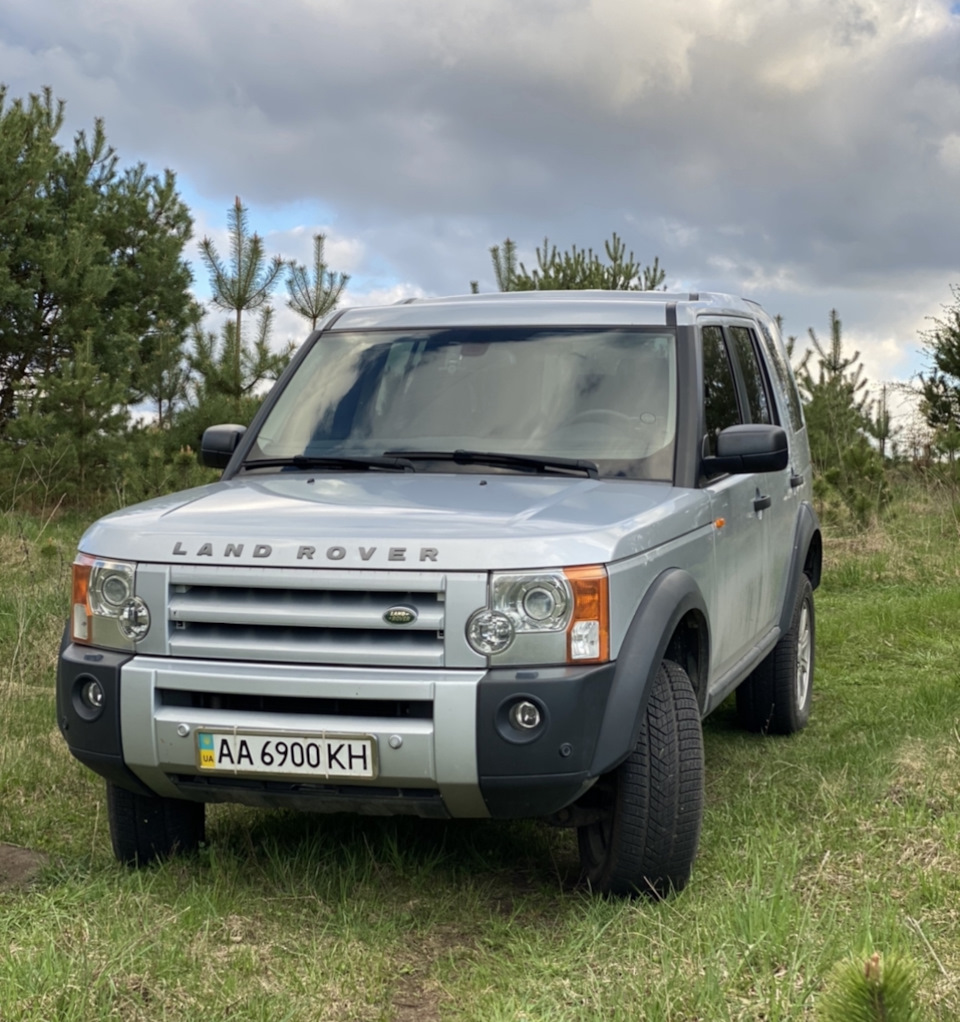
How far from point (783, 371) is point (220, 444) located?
315 centimetres

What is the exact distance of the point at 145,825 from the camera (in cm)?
425

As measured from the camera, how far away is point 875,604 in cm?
1030

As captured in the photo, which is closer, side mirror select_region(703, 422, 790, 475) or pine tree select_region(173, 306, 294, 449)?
side mirror select_region(703, 422, 790, 475)

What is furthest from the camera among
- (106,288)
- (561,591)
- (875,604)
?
(106,288)

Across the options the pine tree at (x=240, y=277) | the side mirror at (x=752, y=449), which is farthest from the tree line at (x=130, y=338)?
the side mirror at (x=752, y=449)

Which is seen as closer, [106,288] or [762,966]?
[762,966]

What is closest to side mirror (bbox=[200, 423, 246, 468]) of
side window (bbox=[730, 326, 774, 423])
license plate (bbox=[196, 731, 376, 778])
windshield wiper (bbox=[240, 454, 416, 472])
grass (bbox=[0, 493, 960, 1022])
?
windshield wiper (bbox=[240, 454, 416, 472])

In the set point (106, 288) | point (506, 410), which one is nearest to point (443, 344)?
point (506, 410)

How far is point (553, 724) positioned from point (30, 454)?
1559 cm

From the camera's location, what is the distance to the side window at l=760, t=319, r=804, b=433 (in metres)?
6.54

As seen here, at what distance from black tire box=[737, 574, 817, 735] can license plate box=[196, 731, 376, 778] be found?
320cm

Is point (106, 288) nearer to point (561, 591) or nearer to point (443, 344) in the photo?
point (443, 344)

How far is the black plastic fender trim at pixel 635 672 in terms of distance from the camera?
3.54m

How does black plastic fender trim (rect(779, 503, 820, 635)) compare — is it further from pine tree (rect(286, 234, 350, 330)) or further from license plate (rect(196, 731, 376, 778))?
pine tree (rect(286, 234, 350, 330))
